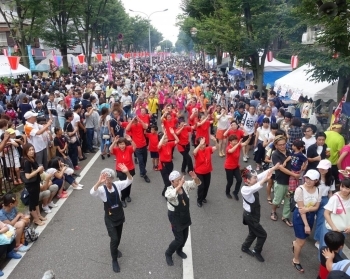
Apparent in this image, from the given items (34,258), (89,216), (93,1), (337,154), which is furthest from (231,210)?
(93,1)

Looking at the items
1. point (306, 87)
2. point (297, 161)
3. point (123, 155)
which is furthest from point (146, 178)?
point (306, 87)

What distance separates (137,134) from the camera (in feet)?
26.0

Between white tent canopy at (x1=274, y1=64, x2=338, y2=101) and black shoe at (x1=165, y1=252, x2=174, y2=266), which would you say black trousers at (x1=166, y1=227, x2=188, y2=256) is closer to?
black shoe at (x1=165, y1=252, x2=174, y2=266)

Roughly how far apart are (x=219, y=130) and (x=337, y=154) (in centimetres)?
398

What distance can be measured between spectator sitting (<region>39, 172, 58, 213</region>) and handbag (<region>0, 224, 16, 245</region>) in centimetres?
151

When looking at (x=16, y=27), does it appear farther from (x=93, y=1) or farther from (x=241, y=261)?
(x=241, y=261)

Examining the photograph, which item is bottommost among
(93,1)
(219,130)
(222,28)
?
(219,130)

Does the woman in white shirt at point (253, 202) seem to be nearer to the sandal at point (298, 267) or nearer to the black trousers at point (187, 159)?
the sandal at point (298, 267)

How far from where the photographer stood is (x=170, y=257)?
475 cm

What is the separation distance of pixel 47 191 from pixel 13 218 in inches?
51.9

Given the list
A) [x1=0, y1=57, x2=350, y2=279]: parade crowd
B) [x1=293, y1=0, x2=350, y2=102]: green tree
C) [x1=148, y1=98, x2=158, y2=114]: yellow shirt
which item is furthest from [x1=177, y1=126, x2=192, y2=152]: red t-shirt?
[x1=148, y1=98, x2=158, y2=114]: yellow shirt

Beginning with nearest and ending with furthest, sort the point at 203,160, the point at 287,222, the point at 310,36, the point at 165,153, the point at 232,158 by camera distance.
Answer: the point at 287,222 < the point at 203,160 < the point at 232,158 < the point at 165,153 < the point at 310,36

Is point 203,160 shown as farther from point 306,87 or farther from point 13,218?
point 306,87

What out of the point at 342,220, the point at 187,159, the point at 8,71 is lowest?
the point at 187,159
